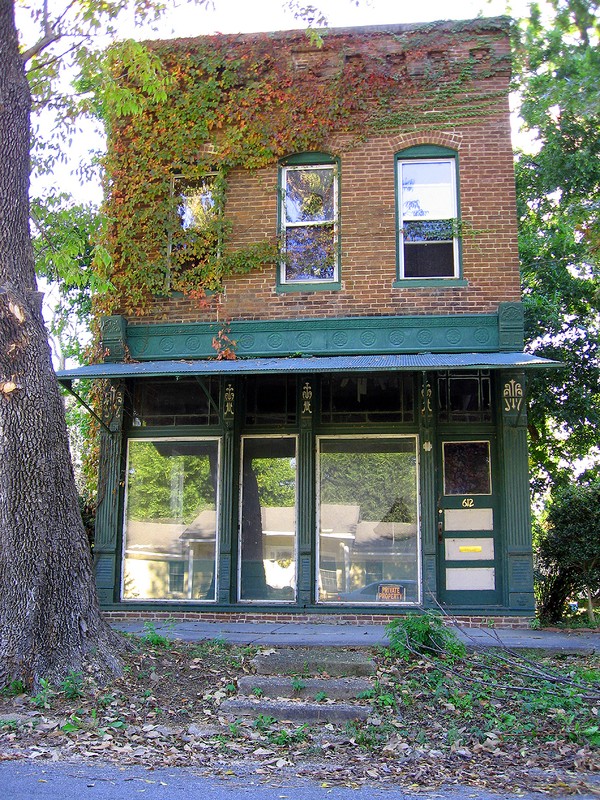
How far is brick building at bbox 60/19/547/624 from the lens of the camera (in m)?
10.5

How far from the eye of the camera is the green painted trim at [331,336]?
415 inches

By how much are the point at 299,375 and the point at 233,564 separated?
2.76 meters

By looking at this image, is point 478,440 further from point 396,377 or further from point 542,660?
point 542,660

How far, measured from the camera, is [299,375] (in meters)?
11.0

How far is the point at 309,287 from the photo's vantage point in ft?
36.2

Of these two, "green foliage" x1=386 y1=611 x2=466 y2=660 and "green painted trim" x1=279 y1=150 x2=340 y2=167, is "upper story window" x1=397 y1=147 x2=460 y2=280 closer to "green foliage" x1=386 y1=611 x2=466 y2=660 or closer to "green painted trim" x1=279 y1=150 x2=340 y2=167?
"green painted trim" x1=279 y1=150 x2=340 y2=167

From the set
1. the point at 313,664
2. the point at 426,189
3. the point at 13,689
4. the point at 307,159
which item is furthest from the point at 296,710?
the point at 307,159

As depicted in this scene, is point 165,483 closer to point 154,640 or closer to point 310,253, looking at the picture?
point 154,640

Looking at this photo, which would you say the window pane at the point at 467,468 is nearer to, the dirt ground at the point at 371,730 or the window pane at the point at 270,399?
the window pane at the point at 270,399

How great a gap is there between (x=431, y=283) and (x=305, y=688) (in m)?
6.06

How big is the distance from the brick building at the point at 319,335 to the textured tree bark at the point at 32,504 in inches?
111

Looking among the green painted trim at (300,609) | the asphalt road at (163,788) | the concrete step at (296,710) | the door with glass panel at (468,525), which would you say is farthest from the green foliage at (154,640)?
the door with glass panel at (468,525)

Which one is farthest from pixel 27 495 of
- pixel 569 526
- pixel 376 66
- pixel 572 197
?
pixel 572 197

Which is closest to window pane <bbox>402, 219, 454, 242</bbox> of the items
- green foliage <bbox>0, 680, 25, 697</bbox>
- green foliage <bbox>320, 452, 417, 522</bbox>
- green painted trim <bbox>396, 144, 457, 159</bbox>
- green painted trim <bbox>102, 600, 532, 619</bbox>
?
green painted trim <bbox>396, 144, 457, 159</bbox>
